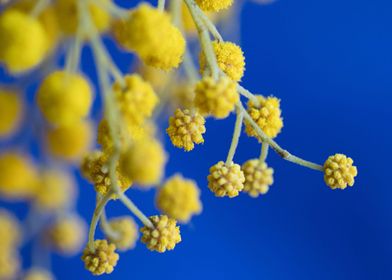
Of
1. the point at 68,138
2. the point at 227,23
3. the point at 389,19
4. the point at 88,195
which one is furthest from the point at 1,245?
the point at 389,19

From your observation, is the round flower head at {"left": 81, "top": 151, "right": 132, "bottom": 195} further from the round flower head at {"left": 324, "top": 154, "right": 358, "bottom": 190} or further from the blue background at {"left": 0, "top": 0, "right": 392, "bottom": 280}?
the blue background at {"left": 0, "top": 0, "right": 392, "bottom": 280}

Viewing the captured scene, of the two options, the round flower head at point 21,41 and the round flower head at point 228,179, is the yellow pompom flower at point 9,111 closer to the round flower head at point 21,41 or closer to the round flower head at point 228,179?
the round flower head at point 21,41

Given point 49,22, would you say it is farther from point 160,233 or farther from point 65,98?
point 160,233

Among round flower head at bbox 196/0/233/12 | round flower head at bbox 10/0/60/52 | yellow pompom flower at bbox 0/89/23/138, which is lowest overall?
yellow pompom flower at bbox 0/89/23/138

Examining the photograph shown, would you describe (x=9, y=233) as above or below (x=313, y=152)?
below

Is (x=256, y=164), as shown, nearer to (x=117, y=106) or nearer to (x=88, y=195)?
(x=117, y=106)

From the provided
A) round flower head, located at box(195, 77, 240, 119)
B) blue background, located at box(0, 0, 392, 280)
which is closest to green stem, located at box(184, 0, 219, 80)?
round flower head, located at box(195, 77, 240, 119)

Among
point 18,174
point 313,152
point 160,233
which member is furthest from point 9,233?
point 313,152
